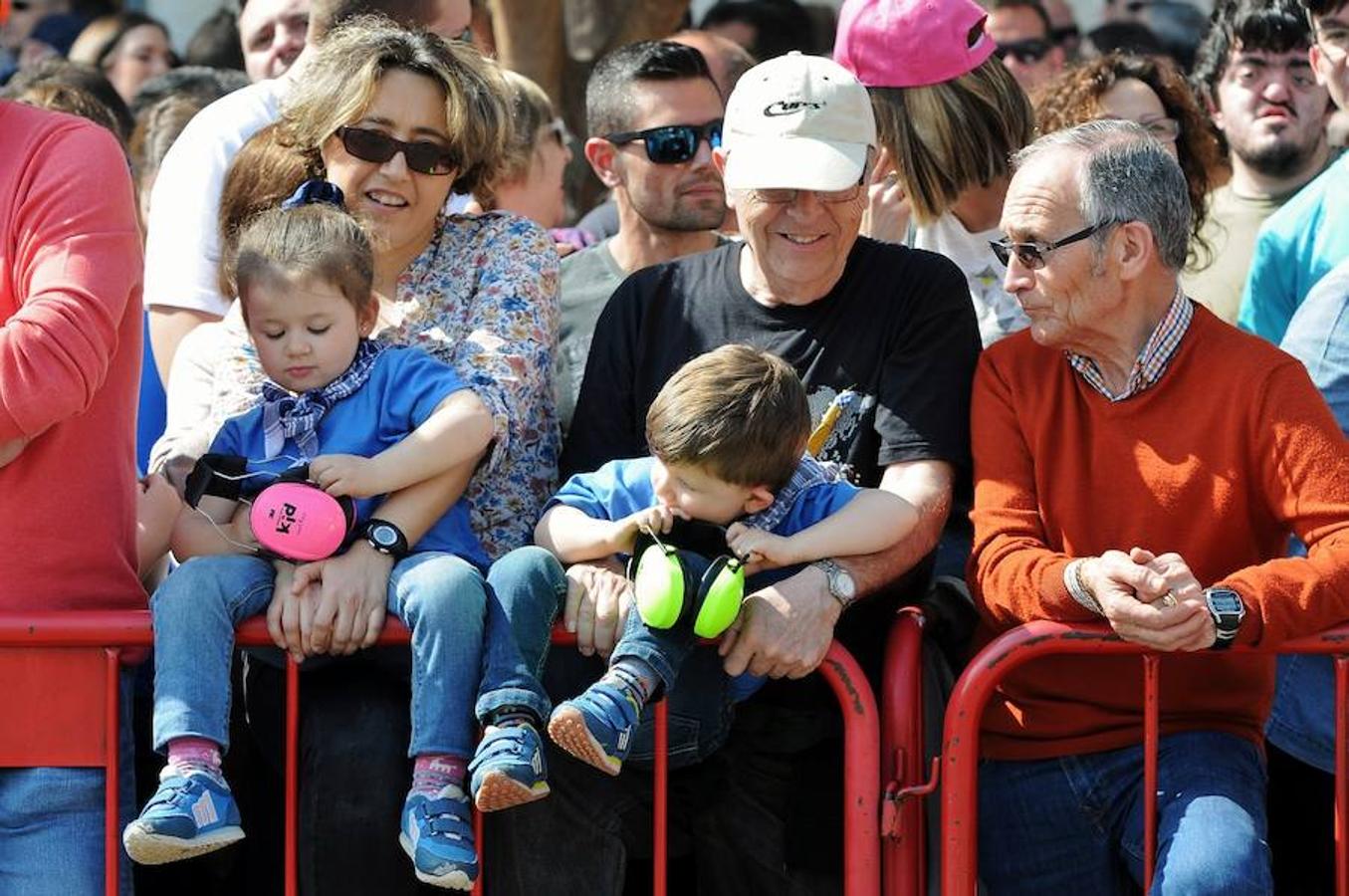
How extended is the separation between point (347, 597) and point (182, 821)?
0.53 metres

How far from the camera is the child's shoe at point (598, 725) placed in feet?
12.4

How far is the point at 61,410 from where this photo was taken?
3928mm

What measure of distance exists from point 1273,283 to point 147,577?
2.83 m

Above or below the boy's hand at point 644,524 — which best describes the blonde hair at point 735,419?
above

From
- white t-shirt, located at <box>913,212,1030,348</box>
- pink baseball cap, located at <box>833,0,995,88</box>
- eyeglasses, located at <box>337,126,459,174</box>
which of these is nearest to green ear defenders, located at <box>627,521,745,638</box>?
eyeglasses, located at <box>337,126,459,174</box>

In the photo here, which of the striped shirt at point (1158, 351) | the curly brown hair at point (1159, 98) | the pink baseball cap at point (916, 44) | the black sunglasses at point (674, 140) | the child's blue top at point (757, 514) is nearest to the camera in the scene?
the child's blue top at point (757, 514)

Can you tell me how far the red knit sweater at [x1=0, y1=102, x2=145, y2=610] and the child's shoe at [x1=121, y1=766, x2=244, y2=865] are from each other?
47cm

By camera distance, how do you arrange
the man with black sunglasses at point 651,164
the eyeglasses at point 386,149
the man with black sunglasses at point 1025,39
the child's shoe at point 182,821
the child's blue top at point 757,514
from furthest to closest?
1. the man with black sunglasses at point 1025,39
2. the man with black sunglasses at point 651,164
3. the eyeglasses at point 386,149
4. the child's blue top at point 757,514
5. the child's shoe at point 182,821

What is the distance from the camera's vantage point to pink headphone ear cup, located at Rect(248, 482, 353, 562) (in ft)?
13.4

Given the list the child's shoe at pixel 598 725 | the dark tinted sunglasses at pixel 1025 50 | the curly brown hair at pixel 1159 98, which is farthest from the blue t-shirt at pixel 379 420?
the dark tinted sunglasses at pixel 1025 50

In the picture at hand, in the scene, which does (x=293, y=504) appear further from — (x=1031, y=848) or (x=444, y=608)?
(x=1031, y=848)

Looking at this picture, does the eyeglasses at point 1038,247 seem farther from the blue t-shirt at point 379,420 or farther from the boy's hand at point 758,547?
the blue t-shirt at point 379,420

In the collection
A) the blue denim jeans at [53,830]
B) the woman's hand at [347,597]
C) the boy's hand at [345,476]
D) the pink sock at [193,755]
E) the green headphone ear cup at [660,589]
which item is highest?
the boy's hand at [345,476]

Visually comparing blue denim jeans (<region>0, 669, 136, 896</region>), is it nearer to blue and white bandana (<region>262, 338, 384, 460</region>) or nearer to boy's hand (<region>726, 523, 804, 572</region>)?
blue and white bandana (<region>262, 338, 384, 460</region>)
